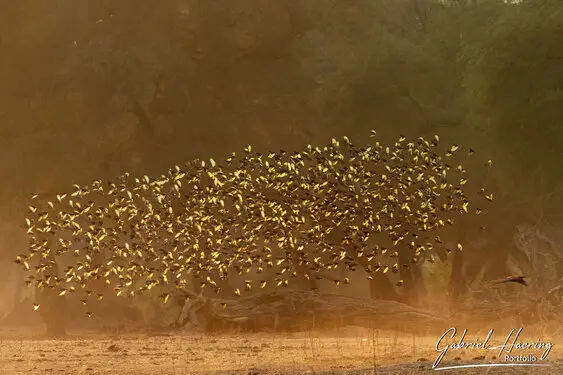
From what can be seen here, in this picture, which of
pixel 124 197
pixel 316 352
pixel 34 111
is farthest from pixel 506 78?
pixel 34 111

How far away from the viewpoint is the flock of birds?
75.4 feet

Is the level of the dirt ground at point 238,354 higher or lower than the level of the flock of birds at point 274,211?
lower

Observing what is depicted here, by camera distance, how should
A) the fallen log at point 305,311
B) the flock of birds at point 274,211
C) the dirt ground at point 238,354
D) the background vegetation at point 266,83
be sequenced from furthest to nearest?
the fallen log at point 305,311
the background vegetation at point 266,83
the flock of birds at point 274,211
the dirt ground at point 238,354

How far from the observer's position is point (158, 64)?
24.8 meters

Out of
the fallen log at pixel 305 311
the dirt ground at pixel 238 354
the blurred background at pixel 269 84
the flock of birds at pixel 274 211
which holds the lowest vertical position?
the dirt ground at pixel 238 354

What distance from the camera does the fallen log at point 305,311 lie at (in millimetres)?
24016

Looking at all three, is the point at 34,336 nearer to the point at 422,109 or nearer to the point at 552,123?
the point at 422,109

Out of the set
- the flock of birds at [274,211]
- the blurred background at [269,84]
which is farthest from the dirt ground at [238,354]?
the blurred background at [269,84]

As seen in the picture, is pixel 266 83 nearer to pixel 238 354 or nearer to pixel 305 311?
pixel 305 311

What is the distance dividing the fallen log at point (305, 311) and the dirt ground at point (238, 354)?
360 millimetres

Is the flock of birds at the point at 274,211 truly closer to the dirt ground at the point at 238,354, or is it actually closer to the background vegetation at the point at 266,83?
the background vegetation at the point at 266,83

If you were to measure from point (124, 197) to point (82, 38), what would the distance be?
4884 mm

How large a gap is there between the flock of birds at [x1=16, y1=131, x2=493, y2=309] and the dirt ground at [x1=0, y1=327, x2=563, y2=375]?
165 centimetres

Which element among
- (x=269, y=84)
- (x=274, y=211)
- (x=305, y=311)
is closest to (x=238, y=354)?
(x=274, y=211)
